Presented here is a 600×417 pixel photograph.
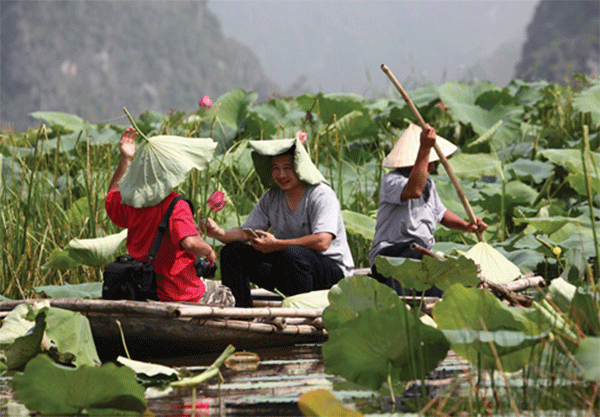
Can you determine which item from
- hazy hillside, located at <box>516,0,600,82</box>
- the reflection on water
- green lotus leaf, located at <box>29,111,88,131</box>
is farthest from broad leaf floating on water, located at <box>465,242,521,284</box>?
hazy hillside, located at <box>516,0,600,82</box>

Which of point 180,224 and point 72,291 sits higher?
point 180,224

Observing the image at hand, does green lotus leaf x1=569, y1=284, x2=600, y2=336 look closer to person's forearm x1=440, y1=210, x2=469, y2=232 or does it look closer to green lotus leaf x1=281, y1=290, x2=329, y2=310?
green lotus leaf x1=281, y1=290, x2=329, y2=310

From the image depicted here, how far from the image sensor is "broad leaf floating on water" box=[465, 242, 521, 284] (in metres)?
2.75

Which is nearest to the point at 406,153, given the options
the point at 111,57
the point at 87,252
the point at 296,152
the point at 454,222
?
the point at 454,222

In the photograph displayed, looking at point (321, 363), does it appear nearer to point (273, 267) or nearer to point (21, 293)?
point (273, 267)

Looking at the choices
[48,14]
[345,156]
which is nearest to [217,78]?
[48,14]

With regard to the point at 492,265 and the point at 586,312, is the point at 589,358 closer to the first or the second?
the point at 586,312

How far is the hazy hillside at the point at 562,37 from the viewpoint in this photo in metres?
41.6

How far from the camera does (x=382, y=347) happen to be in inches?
56.9

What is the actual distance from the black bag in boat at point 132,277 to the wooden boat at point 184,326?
0.20 metres

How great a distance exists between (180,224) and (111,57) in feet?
245

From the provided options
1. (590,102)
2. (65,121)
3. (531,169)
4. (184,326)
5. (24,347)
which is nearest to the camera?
(24,347)

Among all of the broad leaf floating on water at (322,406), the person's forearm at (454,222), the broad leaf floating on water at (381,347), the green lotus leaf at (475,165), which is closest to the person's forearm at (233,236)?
the person's forearm at (454,222)

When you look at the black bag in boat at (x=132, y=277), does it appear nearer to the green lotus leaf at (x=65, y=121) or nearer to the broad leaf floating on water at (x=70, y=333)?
the broad leaf floating on water at (x=70, y=333)
